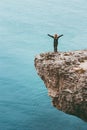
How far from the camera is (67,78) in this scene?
1298 inches

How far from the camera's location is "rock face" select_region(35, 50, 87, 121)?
106 ft

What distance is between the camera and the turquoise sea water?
57469mm

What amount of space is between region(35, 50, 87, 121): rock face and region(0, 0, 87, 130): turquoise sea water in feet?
55.4

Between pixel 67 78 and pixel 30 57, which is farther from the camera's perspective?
pixel 30 57

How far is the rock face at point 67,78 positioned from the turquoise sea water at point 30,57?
55.4 feet

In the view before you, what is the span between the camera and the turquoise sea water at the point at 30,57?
189ft

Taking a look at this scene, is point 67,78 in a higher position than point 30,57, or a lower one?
lower

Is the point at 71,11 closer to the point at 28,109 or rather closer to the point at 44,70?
the point at 28,109

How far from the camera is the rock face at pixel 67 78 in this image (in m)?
32.3

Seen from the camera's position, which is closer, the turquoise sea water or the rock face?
the rock face

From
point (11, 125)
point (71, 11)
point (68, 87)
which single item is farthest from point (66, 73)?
point (71, 11)

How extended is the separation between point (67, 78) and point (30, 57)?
75047mm

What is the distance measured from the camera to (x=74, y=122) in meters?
54.0

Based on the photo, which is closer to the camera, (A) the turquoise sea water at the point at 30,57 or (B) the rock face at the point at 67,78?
(B) the rock face at the point at 67,78
